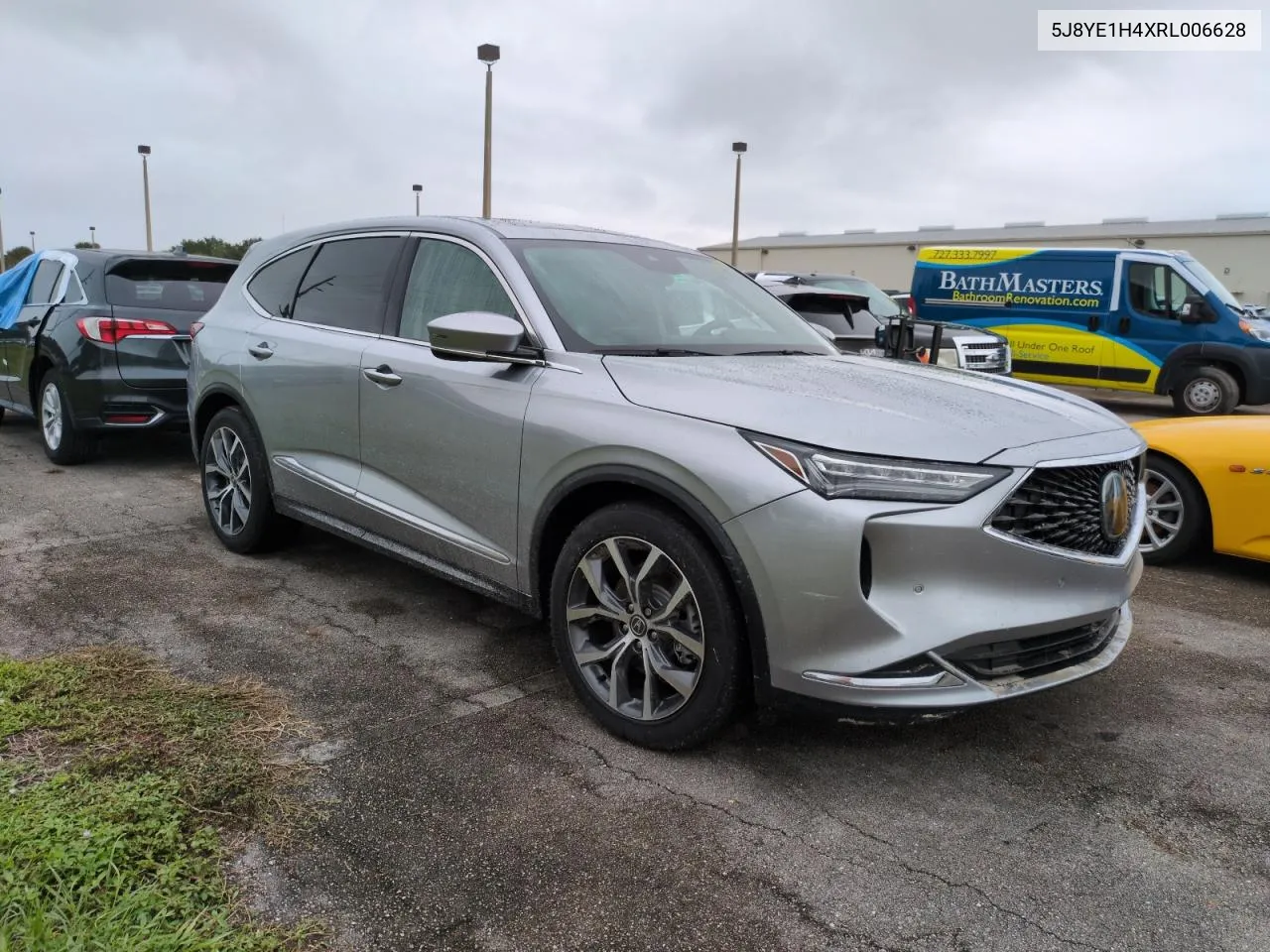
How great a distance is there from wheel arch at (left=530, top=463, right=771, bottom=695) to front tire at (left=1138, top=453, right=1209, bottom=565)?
335cm

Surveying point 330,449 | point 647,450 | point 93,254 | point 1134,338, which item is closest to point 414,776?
point 647,450

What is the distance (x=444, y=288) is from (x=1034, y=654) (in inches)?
99.1

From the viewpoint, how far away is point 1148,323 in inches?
488

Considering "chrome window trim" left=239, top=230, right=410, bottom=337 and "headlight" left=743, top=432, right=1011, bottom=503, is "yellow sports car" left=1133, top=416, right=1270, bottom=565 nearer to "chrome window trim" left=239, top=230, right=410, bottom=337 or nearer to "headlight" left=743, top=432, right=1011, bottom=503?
"headlight" left=743, top=432, right=1011, bottom=503

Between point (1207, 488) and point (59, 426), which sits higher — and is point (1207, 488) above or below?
above

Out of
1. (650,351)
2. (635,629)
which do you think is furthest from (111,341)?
(635,629)

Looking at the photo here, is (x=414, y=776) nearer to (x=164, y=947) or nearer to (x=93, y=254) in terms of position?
(x=164, y=947)

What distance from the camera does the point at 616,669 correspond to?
3.01 meters

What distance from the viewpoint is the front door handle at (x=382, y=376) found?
12.4ft

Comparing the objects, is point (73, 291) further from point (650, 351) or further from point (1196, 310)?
point (1196, 310)

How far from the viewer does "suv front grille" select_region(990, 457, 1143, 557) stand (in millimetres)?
2598

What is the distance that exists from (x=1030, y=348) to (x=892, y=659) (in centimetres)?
1207

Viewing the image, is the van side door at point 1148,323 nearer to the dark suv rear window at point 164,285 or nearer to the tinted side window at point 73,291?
A: the dark suv rear window at point 164,285

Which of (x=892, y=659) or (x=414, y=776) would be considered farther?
(x=414, y=776)
